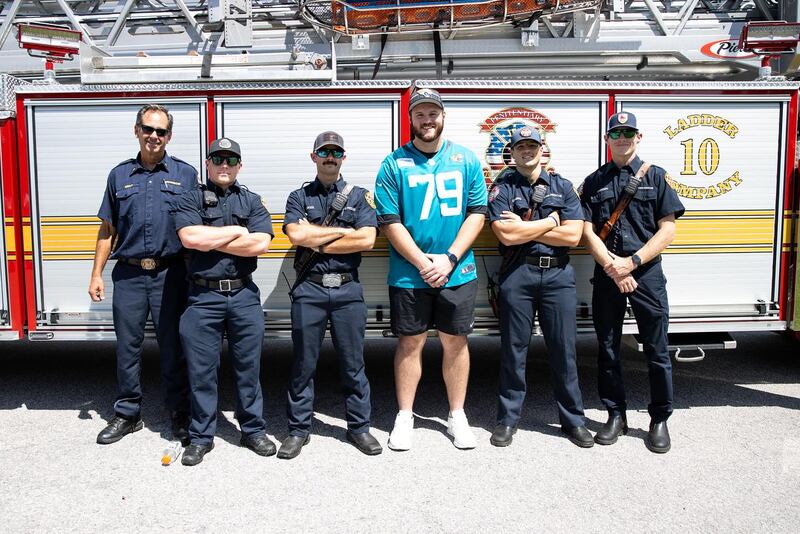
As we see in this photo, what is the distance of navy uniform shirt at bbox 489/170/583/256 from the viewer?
13.5 ft

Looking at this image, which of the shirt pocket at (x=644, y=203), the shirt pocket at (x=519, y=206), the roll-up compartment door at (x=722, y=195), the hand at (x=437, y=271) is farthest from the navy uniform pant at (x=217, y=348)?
the roll-up compartment door at (x=722, y=195)

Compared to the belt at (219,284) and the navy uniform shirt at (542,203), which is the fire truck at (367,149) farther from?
the belt at (219,284)

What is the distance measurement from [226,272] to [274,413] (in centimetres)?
144

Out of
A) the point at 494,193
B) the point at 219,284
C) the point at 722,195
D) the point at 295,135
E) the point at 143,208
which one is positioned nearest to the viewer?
the point at 219,284

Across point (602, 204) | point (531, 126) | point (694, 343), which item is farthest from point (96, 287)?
point (694, 343)

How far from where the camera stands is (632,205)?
411 centimetres

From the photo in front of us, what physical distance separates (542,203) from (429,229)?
2.60ft

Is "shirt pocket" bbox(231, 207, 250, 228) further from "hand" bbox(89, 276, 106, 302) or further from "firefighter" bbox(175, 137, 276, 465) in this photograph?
"hand" bbox(89, 276, 106, 302)

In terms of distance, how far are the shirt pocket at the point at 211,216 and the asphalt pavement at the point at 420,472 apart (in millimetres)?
1497

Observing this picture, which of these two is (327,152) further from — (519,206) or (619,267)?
(619,267)

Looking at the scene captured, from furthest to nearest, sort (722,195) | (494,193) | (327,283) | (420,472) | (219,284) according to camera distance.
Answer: (722,195) → (494,193) → (327,283) → (219,284) → (420,472)

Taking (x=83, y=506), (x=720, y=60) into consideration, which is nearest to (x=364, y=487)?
(x=83, y=506)

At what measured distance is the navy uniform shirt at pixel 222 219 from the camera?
12.5 feet

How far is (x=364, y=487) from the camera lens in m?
3.55
